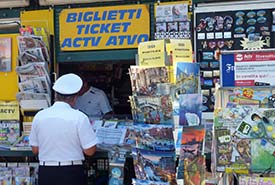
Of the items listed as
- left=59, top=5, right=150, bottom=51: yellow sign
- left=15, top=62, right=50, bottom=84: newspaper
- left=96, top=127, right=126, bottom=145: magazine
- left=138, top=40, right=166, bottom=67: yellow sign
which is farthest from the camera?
left=59, top=5, right=150, bottom=51: yellow sign

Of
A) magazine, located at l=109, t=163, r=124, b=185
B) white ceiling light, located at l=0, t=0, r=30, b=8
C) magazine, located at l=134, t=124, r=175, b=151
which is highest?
white ceiling light, located at l=0, t=0, r=30, b=8

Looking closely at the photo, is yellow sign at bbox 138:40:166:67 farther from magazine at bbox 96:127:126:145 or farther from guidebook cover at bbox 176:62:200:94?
magazine at bbox 96:127:126:145

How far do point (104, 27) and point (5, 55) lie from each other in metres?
1.10

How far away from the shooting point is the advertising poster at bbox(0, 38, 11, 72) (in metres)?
4.91

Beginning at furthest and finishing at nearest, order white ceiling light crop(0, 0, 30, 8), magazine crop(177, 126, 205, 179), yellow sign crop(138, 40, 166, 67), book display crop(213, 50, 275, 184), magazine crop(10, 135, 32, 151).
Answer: white ceiling light crop(0, 0, 30, 8)
magazine crop(10, 135, 32, 151)
yellow sign crop(138, 40, 166, 67)
magazine crop(177, 126, 205, 179)
book display crop(213, 50, 275, 184)

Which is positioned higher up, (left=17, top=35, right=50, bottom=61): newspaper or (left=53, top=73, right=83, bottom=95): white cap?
(left=17, top=35, right=50, bottom=61): newspaper

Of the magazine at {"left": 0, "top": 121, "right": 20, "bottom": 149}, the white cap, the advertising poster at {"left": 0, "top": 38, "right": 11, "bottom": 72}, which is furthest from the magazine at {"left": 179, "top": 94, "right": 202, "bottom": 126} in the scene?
the advertising poster at {"left": 0, "top": 38, "right": 11, "bottom": 72}

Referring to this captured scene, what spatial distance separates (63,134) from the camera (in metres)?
3.65

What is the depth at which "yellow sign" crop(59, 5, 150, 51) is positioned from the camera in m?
4.74

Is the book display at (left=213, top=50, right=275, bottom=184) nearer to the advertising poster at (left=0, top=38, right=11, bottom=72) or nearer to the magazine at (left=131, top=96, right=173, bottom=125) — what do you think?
the magazine at (left=131, top=96, right=173, bottom=125)

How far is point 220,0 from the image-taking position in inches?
180

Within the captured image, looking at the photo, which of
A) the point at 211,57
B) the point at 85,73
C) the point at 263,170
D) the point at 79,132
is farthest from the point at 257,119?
the point at 85,73

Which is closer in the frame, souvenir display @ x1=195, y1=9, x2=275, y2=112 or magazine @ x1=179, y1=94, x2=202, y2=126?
magazine @ x1=179, y1=94, x2=202, y2=126

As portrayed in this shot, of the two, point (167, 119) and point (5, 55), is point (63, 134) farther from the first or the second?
point (5, 55)
